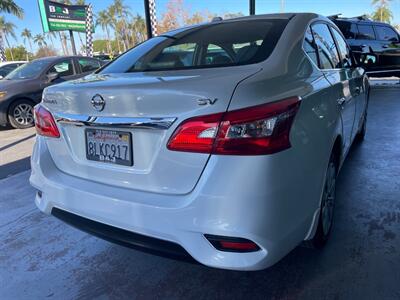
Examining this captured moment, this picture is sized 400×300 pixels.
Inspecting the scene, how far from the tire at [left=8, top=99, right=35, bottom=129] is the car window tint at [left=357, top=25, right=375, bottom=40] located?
9286 millimetres

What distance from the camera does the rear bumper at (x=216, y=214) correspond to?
1.72 meters

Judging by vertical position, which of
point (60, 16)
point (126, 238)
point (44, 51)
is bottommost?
point (44, 51)

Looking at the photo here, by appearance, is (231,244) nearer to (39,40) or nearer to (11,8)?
(11,8)

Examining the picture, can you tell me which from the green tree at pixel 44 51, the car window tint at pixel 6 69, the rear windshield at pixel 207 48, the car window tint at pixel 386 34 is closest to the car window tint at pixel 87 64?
the car window tint at pixel 6 69

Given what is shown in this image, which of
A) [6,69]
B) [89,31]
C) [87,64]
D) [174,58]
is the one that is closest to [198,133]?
[174,58]

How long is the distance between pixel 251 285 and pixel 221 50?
1.59 metres

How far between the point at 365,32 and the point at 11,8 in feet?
87.6

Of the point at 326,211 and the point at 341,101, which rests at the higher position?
the point at 341,101

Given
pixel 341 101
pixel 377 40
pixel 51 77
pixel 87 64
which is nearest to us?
pixel 341 101

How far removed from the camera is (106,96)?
197cm

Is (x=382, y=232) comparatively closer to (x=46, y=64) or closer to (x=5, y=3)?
(x=46, y=64)

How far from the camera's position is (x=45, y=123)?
2.35 m

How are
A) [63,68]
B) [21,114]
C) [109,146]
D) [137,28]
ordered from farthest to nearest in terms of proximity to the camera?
[137,28] < [63,68] < [21,114] < [109,146]

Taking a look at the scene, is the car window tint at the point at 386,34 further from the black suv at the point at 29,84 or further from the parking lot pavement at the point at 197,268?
the parking lot pavement at the point at 197,268
